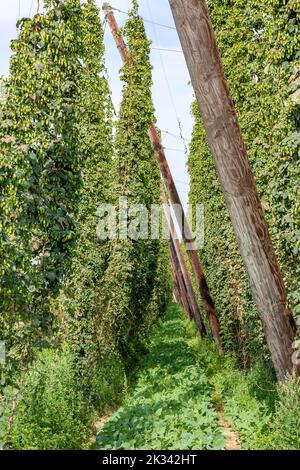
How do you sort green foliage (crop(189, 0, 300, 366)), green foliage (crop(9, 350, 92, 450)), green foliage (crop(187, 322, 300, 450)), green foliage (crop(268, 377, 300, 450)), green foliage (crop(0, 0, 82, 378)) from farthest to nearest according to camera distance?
green foliage (crop(9, 350, 92, 450)), green foliage (crop(189, 0, 300, 366)), green foliage (crop(0, 0, 82, 378)), green foliage (crop(187, 322, 300, 450)), green foliage (crop(268, 377, 300, 450))

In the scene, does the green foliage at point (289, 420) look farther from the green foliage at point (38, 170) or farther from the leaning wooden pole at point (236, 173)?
the green foliage at point (38, 170)

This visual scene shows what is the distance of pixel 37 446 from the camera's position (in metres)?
7.79

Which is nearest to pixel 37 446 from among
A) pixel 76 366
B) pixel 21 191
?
pixel 21 191

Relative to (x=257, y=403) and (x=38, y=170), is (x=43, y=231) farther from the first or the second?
(x=257, y=403)

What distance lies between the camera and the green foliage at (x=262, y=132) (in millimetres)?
7711

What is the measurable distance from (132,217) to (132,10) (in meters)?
6.57

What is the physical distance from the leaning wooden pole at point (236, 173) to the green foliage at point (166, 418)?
5.43ft

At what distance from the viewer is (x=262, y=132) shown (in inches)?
434

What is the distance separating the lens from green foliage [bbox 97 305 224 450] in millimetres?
7715

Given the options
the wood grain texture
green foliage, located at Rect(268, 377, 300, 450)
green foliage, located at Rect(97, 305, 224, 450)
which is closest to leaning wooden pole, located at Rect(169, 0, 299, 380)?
green foliage, located at Rect(268, 377, 300, 450)

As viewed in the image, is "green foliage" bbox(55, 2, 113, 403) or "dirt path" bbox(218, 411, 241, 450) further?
"green foliage" bbox(55, 2, 113, 403)

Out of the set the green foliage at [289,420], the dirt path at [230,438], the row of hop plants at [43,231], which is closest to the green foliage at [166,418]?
the dirt path at [230,438]

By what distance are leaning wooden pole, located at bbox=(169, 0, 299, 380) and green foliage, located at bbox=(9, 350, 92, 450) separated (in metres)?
2.89

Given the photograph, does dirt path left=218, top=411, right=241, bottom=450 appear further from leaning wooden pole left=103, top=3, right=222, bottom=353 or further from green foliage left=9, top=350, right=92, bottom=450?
leaning wooden pole left=103, top=3, right=222, bottom=353
